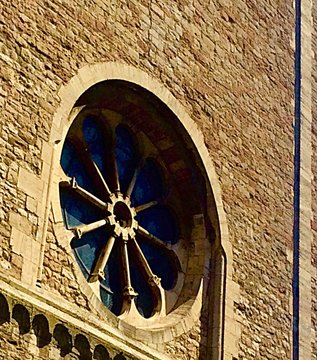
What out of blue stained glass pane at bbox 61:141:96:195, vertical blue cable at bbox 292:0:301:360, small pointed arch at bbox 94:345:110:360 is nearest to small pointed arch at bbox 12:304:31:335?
small pointed arch at bbox 94:345:110:360

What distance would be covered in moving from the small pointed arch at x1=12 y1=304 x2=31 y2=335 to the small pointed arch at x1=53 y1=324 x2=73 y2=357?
32 centimetres

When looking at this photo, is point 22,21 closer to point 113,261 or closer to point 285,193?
point 113,261

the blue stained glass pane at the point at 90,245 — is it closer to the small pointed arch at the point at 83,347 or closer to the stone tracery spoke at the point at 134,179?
the stone tracery spoke at the point at 134,179

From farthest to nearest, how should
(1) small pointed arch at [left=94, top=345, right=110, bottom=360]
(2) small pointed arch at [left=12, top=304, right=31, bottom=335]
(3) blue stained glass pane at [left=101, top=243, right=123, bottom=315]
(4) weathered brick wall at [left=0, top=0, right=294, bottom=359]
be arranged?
(3) blue stained glass pane at [left=101, top=243, right=123, bottom=315]
(4) weathered brick wall at [left=0, top=0, right=294, bottom=359]
(1) small pointed arch at [left=94, top=345, right=110, bottom=360]
(2) small pointed arch at [left=12, top=304, right=31, bottom=335]

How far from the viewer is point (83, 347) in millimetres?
9148

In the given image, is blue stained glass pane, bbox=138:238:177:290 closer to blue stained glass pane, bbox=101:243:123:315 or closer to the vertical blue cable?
blue stained glass pane, bbox=101:243:123:315

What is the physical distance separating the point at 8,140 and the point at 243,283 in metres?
3.48

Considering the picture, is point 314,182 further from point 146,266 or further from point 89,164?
point 89,164

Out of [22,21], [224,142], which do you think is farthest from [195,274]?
[22,21]

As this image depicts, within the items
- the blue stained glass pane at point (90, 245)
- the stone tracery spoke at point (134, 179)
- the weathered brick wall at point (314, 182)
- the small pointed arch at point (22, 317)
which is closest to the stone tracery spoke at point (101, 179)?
the stone tracery spoke at point (134, 179)

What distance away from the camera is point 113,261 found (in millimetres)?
10641

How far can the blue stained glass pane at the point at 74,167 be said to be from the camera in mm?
10531

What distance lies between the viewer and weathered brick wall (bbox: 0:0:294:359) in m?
9.43

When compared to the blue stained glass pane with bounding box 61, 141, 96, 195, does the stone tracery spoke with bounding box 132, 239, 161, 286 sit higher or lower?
lower
